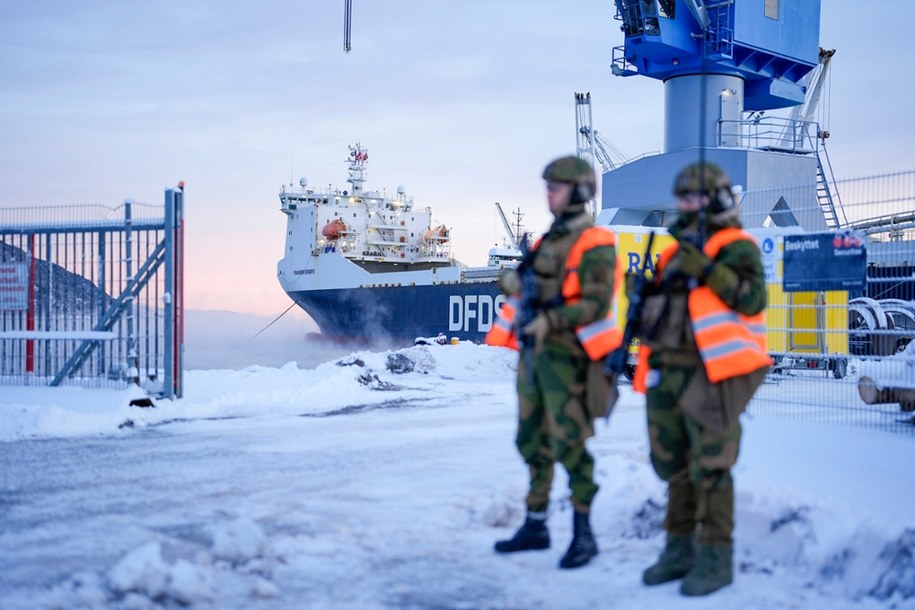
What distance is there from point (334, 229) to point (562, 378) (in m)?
33.8

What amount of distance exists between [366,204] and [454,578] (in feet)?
118

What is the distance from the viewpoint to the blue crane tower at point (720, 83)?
83.0 feet

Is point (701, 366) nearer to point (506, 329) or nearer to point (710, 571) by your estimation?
point (710, 571)

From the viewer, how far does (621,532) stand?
4773mm

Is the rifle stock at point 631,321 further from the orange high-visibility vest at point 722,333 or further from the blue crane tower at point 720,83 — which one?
the blue crane tower at point 720,83

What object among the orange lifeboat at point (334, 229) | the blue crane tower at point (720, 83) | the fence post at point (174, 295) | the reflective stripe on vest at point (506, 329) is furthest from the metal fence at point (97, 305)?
the orange lifeboat at point (334, 229)

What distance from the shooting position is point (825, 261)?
9.43 metres

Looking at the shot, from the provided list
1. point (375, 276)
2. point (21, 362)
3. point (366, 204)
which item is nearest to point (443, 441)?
point (21, 362)

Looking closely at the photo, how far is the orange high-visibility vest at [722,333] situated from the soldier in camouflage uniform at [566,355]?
48cm

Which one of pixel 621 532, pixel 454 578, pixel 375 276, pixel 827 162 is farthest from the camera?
pixel 375 276

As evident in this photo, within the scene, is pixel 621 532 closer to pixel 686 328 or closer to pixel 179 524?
pixel 686 328

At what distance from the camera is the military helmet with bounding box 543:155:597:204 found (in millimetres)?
4297

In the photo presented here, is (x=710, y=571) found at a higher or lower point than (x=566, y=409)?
lower


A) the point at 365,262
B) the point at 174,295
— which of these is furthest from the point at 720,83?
the point at 174,295
